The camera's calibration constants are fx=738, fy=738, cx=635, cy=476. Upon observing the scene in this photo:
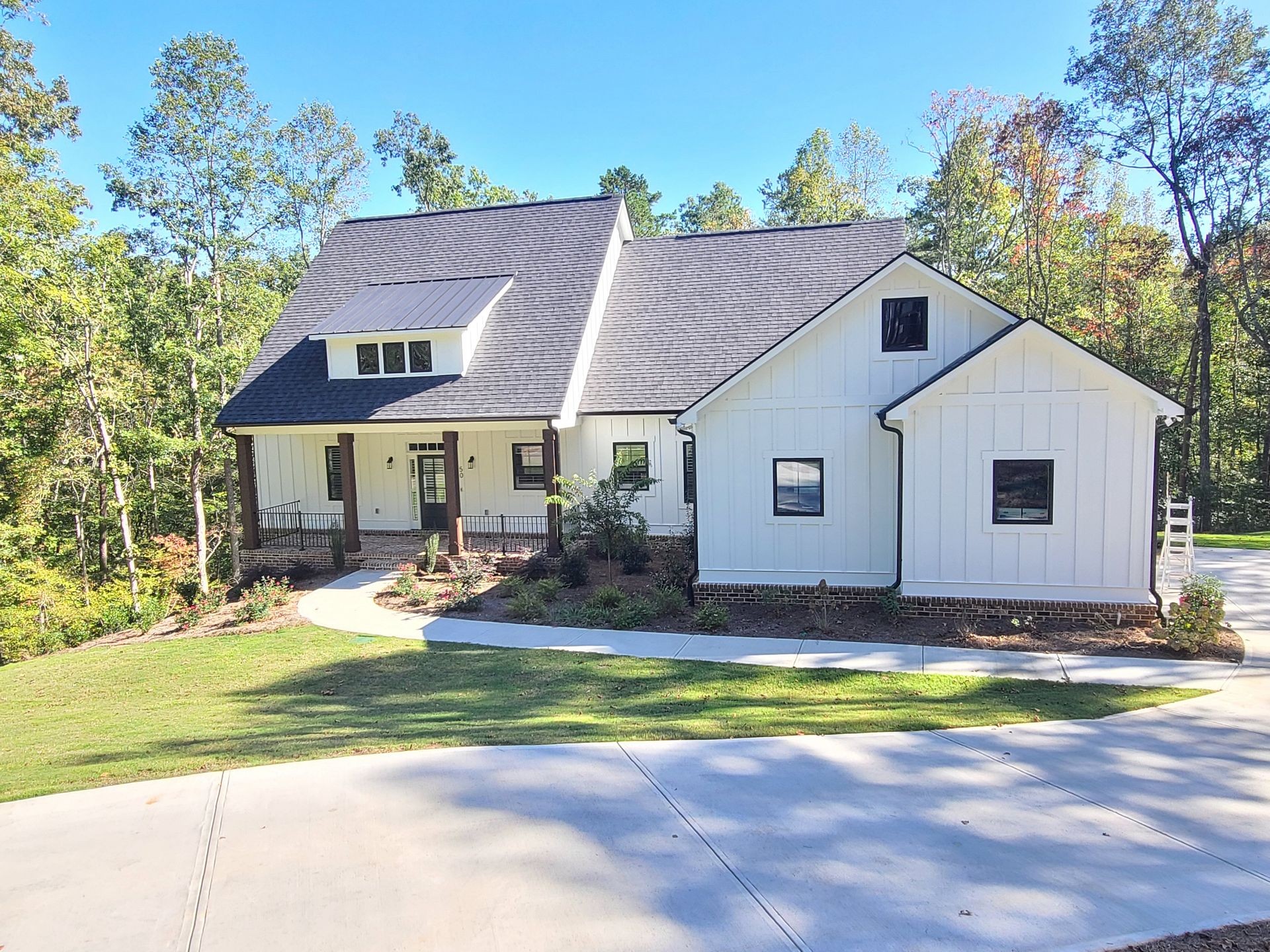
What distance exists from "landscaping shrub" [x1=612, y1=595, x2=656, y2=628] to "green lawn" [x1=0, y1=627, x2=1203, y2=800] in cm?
152

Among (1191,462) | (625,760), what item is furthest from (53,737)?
(1191,462)

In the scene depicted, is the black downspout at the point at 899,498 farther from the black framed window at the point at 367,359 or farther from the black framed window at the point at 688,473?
the black framed window at the point at 367,359

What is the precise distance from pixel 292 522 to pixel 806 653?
1495 cm

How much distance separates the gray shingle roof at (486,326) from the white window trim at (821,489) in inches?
216

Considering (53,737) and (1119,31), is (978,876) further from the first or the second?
(1119,31)

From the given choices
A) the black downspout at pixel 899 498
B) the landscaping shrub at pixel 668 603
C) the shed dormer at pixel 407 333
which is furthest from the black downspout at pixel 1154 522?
the shed dormer at pixel 407 333

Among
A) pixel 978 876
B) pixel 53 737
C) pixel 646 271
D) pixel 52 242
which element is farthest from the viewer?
pixel 646 271

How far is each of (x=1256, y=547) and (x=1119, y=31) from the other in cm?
1636

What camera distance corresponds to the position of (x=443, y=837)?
4.89 meters

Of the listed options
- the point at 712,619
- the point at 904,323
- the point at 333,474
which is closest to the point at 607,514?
the point at 712,619

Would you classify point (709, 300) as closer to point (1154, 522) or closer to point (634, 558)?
→ point (634, 558)

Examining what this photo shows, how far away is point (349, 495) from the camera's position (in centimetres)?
1691

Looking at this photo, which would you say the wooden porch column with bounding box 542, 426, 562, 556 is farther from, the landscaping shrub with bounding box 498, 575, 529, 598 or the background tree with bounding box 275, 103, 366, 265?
the background tree with bounding box 275, 103, 366, 265

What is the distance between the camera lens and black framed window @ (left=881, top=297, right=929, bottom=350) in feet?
37.9
